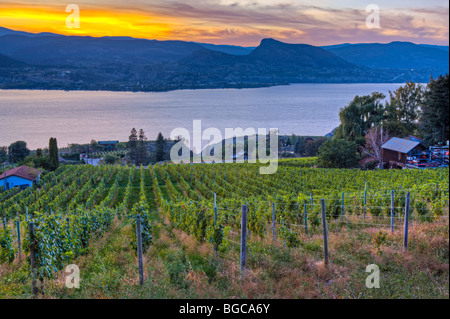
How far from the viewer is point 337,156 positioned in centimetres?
3681

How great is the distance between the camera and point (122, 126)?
126875 millimetres

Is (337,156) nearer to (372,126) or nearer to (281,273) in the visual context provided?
(372,126)

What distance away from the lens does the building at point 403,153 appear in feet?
100

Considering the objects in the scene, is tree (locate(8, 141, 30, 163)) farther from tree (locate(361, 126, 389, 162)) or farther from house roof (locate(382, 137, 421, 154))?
house roof (locate(382, 137, 421, 154))

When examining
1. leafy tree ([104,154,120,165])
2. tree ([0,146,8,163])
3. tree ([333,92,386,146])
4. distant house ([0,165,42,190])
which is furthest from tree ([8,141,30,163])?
tree ([333,92,386,146])

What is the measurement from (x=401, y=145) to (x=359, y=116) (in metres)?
13.6

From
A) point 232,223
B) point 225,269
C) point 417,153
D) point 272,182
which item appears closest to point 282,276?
point 225,269

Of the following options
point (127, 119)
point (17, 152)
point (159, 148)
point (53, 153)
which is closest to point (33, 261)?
point (53, 153)

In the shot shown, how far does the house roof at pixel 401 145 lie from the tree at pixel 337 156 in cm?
342

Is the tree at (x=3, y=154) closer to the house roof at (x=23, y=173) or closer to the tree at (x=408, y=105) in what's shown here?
the house roof at (x=23, y=173)

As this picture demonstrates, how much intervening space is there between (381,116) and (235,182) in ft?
94.9

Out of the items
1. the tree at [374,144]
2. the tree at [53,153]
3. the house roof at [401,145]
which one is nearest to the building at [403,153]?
the house roof at [401,145]

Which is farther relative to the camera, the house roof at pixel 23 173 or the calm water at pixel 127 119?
the calm water at pixel 127 119

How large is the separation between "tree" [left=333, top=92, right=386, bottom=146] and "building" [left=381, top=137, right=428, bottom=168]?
10.1 meters
